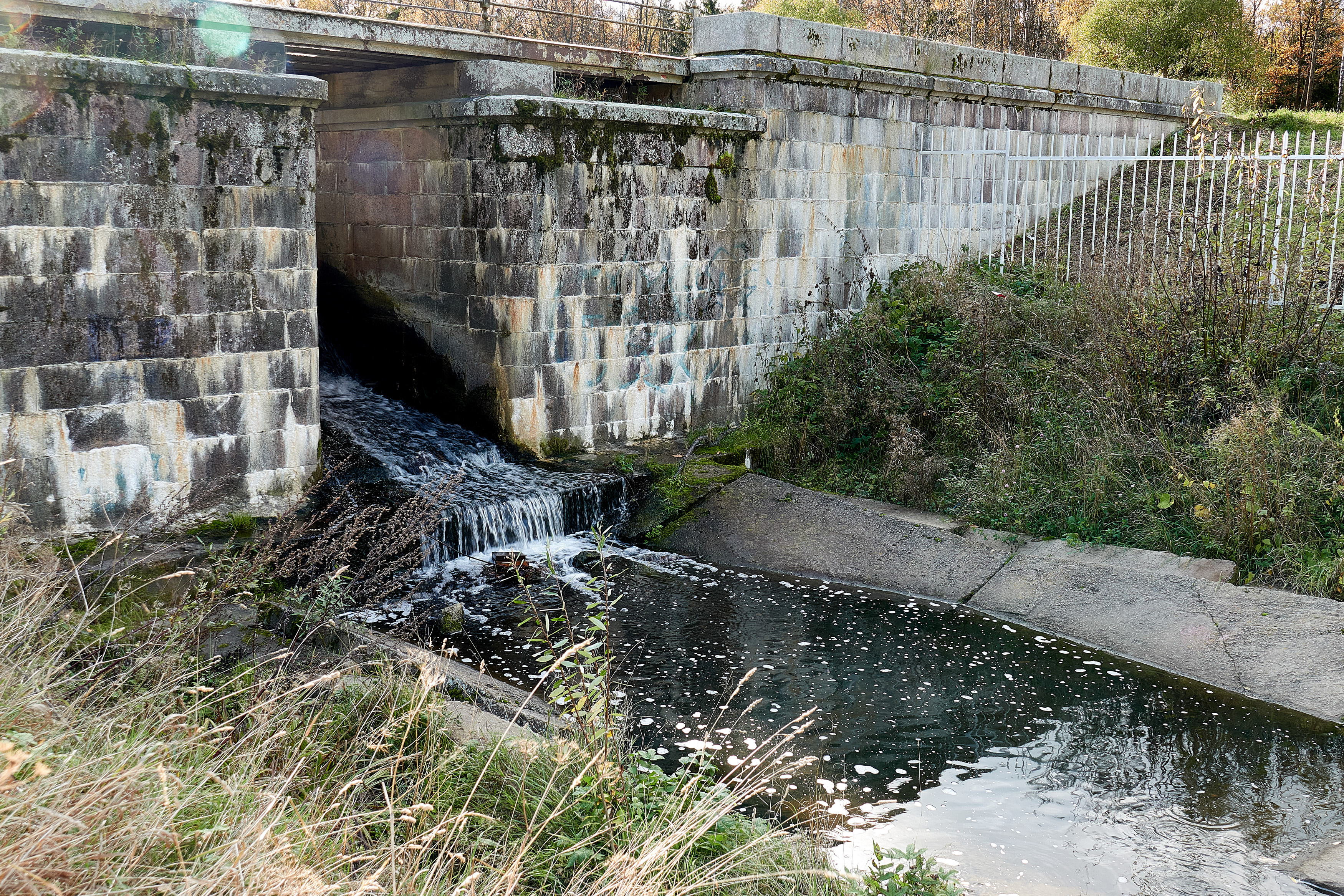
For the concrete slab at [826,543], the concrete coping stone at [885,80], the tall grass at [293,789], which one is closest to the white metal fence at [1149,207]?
the concrete coping stone at [885,80]

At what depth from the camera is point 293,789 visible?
11.5 ft

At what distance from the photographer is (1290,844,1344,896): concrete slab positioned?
13.3 ft

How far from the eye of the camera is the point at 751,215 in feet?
32.1

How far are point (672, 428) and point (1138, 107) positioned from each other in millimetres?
9576

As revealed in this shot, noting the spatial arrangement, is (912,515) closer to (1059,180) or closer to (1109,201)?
(1109,201)

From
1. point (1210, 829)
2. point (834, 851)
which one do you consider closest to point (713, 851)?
point (834, 851)

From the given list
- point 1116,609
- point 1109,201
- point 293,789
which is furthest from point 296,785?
point 1109,201

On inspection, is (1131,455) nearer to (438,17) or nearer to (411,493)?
(411,493)

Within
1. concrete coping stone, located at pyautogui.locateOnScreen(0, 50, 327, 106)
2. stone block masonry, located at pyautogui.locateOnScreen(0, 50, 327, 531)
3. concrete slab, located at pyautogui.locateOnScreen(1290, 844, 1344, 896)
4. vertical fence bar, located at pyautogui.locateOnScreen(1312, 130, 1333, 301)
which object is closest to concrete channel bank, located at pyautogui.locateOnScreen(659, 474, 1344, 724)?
concrete slab, located at pyautogui.locateOnScreen(1290, 844, 1344, 896)

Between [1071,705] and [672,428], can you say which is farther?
[672,428]

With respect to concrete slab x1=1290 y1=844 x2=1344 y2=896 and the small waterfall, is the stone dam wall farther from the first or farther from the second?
concrete slab x1=1290 y1=844 x2=1344 y2=896

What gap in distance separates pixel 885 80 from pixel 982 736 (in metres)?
7.47

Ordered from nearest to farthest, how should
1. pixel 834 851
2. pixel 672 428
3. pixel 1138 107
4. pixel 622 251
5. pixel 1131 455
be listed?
pixel 834 851, pixel 1131 455, pixel 622 251, pixel 672 428, pixel 1138 107

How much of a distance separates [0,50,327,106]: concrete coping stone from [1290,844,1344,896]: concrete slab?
270 inches
